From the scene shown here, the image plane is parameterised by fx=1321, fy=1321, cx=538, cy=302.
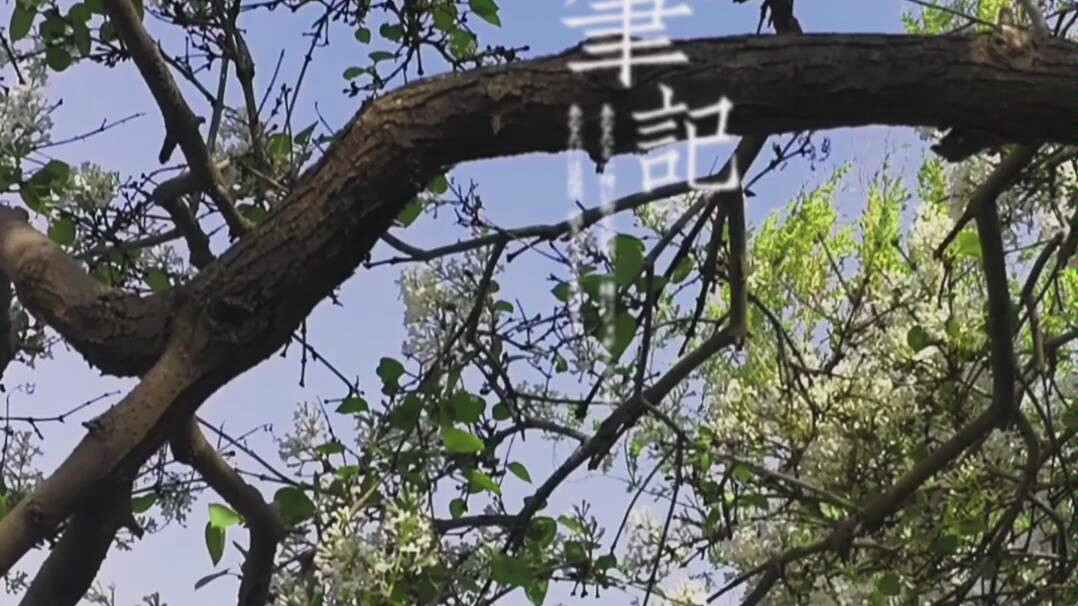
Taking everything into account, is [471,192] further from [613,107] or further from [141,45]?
[613,107]

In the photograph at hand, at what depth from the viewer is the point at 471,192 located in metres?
1.04

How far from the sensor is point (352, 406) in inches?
36.9

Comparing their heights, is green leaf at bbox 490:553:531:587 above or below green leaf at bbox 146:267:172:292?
below

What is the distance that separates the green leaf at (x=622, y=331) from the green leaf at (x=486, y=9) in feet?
1.09

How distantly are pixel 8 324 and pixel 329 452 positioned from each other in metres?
0.36

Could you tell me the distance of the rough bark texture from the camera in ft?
2.15

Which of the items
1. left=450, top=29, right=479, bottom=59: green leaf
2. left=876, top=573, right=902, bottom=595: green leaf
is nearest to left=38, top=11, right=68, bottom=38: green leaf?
left=450, top=29, right=479, bottom=59: green leaf

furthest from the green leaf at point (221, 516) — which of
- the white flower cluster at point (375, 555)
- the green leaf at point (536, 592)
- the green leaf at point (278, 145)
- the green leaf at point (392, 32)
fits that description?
the green leaf at point (392, 32)

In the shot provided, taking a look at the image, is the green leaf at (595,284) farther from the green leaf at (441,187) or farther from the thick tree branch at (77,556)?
the thick tree branch at (77,556)

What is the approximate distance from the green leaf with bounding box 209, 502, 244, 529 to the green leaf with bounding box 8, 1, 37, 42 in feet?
1.44

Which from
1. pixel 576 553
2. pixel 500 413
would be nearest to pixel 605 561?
Answer: pixel 576 553

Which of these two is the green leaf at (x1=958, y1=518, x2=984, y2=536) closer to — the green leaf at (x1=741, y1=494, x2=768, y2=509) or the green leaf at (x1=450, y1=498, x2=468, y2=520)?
the green leaf at (x1=741, y1=494, x2=768, y2=509)

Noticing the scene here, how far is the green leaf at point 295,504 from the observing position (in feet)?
2.92

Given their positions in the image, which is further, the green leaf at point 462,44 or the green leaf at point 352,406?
the green leaf at point 462,44
